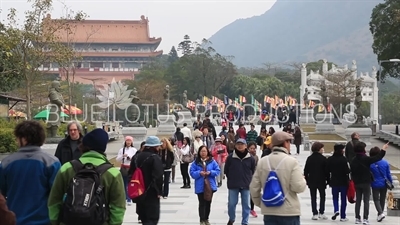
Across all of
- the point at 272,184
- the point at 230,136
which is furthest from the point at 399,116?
the point at 272,184

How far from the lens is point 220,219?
12.5m

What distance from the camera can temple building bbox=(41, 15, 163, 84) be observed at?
363 ft

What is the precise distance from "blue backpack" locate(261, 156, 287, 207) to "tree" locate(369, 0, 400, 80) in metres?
34.8

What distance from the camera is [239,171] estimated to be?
10.8 m

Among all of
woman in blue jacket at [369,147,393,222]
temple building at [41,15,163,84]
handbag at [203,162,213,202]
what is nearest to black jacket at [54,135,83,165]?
handbag at [203,162,213,202]

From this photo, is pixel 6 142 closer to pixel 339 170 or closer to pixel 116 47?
pixel 339 170

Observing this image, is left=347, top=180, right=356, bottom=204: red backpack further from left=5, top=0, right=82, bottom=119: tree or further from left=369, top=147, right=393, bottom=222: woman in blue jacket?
left=5, top=0, right=82, bottom=119: tree

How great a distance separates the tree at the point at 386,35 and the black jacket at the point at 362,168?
96.7ft

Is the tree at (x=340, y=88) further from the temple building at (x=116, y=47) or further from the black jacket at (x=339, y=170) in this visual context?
the black jacket at (x=339, y=170)

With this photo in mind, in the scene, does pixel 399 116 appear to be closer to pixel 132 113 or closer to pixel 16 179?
pixel 132 113

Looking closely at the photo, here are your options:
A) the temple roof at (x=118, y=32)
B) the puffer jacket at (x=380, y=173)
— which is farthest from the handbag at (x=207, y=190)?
the temple roof at (x=118, y=32)

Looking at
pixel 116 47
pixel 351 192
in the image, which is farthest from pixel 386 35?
pixel 116 47

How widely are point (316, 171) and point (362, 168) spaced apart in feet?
2.79

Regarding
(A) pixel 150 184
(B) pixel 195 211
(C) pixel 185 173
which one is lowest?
(B) pixel 195 211
